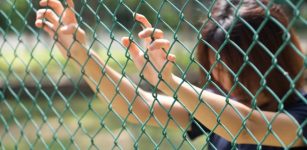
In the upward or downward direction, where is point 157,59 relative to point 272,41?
upward

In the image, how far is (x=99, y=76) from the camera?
219 cm

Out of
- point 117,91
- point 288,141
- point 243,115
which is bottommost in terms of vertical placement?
point 288,141

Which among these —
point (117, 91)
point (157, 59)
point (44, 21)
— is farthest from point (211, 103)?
point (44, 21)

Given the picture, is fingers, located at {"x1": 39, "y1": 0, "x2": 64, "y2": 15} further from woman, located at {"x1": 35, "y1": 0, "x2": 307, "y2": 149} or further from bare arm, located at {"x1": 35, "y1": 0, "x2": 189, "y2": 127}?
woman, located at {"x1": 35, "y1": 0, "x2": 307, "y2": 149}

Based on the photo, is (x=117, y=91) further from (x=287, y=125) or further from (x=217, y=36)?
(x=287, y=125)

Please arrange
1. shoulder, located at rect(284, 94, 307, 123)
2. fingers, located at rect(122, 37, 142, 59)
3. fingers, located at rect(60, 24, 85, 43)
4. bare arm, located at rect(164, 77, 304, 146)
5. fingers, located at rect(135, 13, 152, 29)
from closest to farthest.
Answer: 1. bare arm, located at rect(164, 77, 304, 146)
2. shoulder, located at rect(284, 94, 307, 123)
3. fingers, located at rect(135, 13, 152, 29)
4. fingers, located at rect(122, 37, 142, 59)
5. fingers, located at rect(60, 24, 85, 43)

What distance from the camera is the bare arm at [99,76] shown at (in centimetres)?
216

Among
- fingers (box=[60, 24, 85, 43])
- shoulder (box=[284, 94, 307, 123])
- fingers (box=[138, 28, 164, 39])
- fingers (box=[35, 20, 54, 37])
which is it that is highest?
fingers (box=[35, 20, 54, 37])

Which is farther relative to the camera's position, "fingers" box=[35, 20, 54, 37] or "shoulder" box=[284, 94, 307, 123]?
"fingers" box=[35, 20, 54, 37]

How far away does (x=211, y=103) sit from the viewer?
1.70m

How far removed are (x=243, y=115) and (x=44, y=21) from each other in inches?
35.3

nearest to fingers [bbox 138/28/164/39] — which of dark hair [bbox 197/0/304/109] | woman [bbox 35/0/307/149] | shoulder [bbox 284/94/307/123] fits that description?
woman [bbox 35/0/307/149]

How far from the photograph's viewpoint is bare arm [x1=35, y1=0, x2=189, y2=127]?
2160 millimetres

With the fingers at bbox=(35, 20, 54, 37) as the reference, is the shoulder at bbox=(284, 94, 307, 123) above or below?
below
